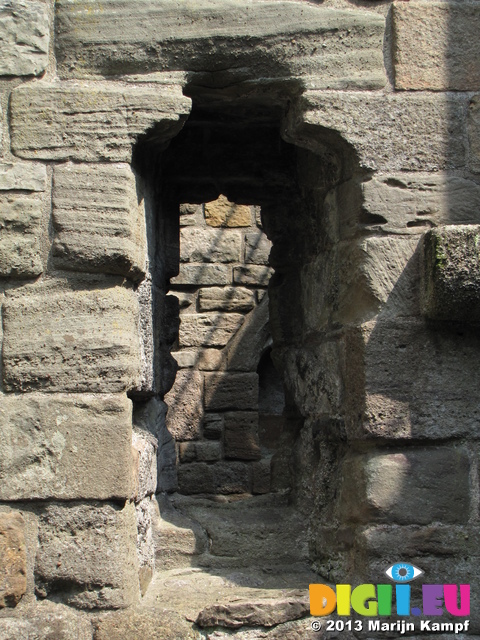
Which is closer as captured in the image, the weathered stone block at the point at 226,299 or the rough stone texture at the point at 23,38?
the rough stone texture at the point at 23,38

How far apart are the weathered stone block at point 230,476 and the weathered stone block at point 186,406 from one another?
34 cm

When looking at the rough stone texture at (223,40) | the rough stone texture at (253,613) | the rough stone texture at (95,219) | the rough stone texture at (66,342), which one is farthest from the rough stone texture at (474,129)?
the rough stone texture at (253,613)

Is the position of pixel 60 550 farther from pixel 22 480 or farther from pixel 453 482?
pixel 453 482

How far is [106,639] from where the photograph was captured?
221 centimetres

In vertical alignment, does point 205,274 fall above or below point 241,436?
above

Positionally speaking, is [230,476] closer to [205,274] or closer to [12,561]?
[205,274]

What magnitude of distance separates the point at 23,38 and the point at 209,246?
4.11m

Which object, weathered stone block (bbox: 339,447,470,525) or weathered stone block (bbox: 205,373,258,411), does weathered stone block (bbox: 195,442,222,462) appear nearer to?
weathered stone block (bbox: 205,373,258,411)

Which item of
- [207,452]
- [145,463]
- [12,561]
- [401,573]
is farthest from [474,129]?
[207,452]

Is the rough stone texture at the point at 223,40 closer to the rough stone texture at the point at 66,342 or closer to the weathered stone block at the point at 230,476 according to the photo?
the rough stone texture at the point at 66,342

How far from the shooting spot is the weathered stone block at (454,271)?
88.4 inches

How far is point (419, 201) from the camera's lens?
2.46m

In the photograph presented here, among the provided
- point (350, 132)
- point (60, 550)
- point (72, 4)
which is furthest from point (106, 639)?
point (72, 4)

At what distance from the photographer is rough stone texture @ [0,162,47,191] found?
7.80ft
